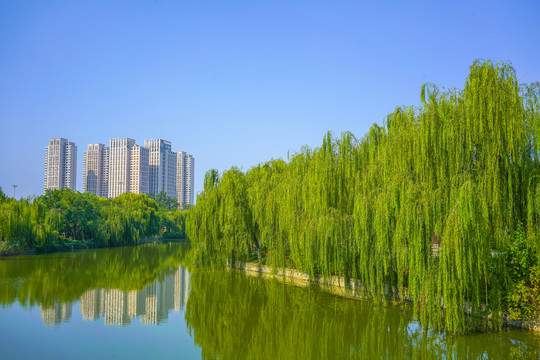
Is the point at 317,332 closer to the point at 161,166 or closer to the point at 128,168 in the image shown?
the point at 128,168

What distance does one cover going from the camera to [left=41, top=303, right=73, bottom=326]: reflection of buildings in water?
11000mm

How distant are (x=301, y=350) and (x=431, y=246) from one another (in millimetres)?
3754

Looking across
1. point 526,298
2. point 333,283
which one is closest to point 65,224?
point 333,283

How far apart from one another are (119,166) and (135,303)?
9137 centimetres

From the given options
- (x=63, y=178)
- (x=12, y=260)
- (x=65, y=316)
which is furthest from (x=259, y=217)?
(x=63, y=178)

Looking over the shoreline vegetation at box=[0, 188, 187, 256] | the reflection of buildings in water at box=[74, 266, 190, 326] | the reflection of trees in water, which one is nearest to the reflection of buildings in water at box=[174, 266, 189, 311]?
the reflection of buildings in water at box=[74, 266, 190, 326]

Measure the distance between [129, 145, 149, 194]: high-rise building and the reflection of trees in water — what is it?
8729cm

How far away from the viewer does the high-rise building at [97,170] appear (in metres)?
102

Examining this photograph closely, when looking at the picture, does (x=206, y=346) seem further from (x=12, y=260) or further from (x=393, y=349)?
(x=12, y=260)

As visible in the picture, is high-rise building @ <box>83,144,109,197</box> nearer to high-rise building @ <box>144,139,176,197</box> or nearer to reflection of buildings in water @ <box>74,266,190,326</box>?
high-rise building @ <box>144,139,176,197</box>

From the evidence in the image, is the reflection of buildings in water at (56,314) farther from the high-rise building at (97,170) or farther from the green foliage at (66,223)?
the high-rise building at (97,170)

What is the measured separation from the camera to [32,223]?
2769cm

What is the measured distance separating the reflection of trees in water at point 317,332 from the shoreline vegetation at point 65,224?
18.0 metres

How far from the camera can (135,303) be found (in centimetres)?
1367
